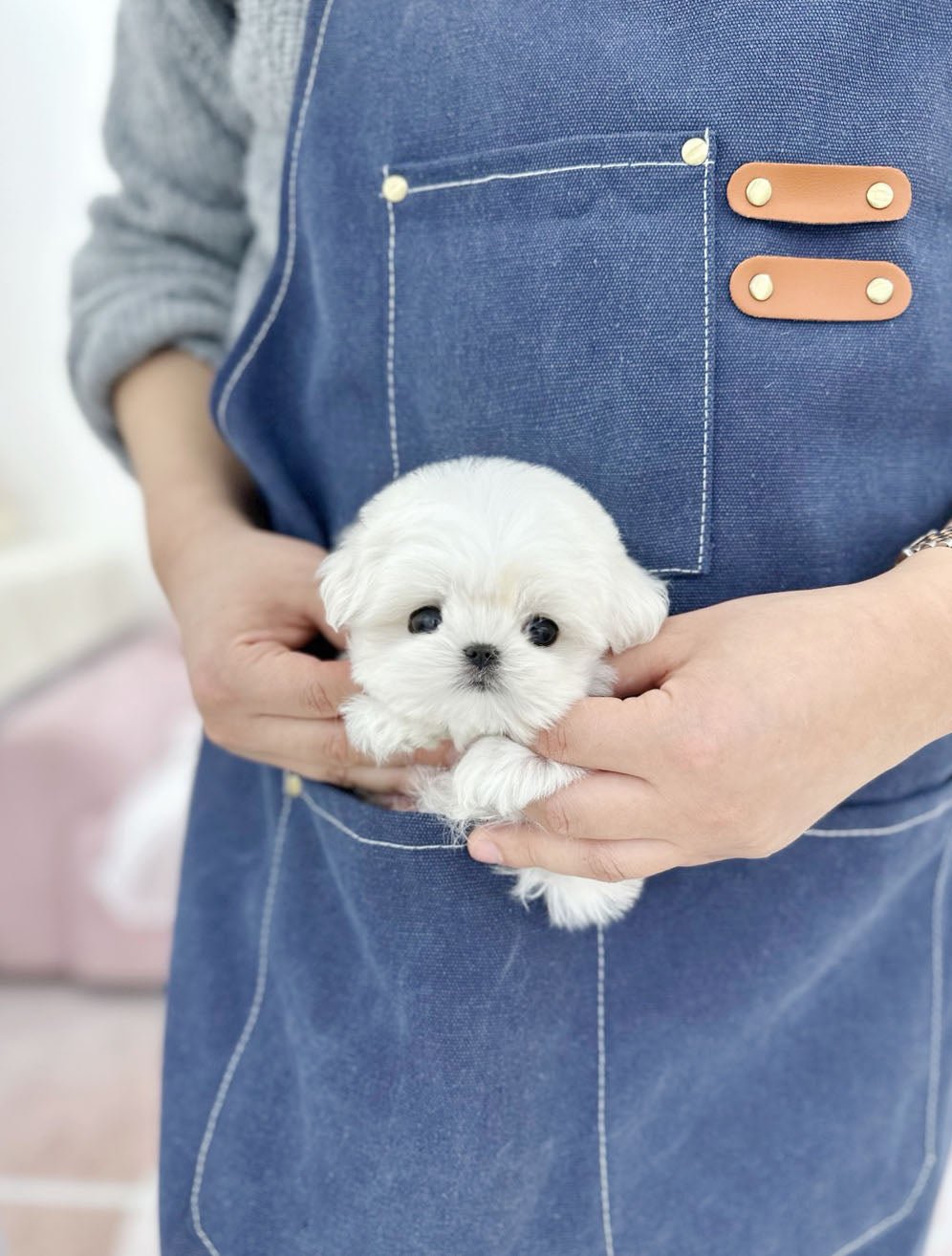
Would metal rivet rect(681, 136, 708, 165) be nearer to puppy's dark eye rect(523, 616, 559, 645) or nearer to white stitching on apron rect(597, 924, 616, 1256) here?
puppy's dark eye rect(523, 616, 559, 645)

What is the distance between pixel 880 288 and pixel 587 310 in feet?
0.67

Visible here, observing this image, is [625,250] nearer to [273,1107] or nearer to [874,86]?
[874,86]

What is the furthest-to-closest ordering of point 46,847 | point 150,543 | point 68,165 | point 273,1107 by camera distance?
point 68,165, point 46,847, point 150,543, point 273,1107

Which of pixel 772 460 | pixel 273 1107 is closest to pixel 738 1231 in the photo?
pixel 273 1107

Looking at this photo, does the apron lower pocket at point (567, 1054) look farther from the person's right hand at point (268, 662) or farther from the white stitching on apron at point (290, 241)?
the white stitching on apron at point (290, 241)

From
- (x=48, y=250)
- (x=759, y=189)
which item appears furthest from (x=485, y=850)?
(x=48, y=250)

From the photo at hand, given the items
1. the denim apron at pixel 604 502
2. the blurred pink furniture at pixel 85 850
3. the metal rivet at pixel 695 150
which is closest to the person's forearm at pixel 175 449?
the denim apron at pixel 604 502

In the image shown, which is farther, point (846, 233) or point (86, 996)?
point (86, 996)

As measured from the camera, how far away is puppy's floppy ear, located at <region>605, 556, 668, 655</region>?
2.11 feet

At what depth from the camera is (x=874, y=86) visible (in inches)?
27.1

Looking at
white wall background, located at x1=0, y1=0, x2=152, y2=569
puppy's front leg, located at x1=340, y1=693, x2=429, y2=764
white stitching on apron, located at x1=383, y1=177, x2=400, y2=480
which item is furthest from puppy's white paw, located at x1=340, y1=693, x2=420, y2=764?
white wall background, located at x1=0, y1=0, x2=152, y2=569

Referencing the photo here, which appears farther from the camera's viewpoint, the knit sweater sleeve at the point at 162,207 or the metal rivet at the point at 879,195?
the knit sweater sleeve at the point at 162,207

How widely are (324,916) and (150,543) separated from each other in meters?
Answer: 0.40

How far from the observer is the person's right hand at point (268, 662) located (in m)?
0.74
